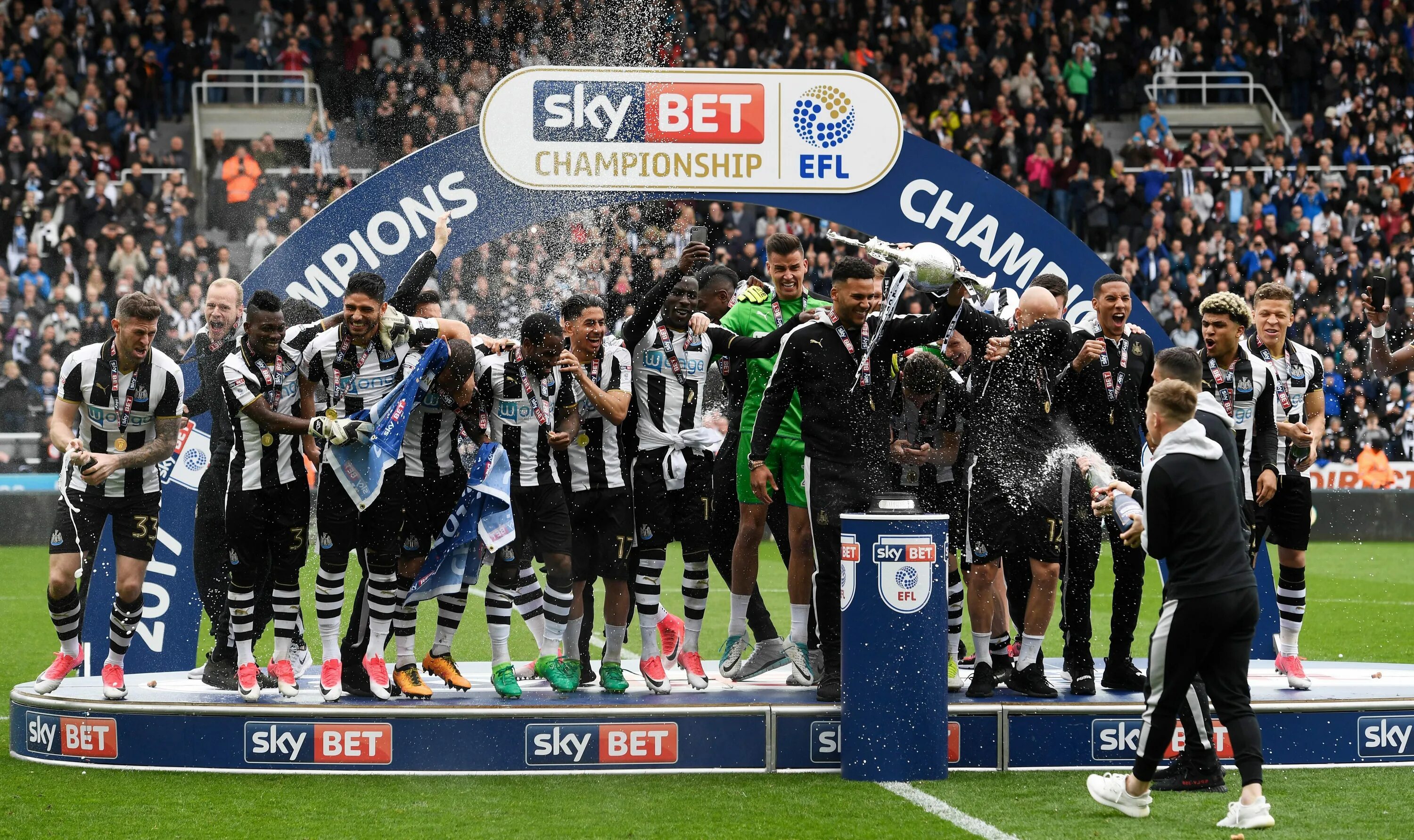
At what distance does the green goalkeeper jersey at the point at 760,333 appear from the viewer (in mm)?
7809

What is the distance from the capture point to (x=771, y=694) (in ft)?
24.1

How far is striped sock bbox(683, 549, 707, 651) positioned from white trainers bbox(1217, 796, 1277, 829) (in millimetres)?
2775

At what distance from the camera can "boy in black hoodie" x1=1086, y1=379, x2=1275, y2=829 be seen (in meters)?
5.90

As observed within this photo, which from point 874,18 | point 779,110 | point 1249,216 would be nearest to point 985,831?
point 779,110

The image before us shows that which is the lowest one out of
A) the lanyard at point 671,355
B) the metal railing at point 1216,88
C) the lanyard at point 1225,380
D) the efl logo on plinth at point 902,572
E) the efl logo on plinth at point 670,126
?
the efl logo on plinth at point 902,572

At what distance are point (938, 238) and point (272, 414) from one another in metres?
3.73

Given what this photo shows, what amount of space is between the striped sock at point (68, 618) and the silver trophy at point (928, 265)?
12.7ft

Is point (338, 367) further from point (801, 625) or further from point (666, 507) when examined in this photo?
point (801, 625)

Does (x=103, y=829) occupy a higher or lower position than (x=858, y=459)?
lower

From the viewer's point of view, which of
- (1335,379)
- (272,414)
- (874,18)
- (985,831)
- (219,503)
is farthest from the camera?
(874,18)

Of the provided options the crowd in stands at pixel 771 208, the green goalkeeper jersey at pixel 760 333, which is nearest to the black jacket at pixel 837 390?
the green goalkeeper jersey at pixel 760 333

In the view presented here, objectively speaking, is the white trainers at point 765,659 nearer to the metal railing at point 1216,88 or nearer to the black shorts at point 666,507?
the black shorts at point 666,507

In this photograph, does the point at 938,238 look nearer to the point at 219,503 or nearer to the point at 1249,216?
the point at 219,503

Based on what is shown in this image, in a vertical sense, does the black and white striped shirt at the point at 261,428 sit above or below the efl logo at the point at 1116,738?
above
